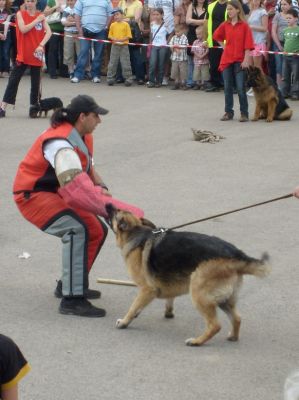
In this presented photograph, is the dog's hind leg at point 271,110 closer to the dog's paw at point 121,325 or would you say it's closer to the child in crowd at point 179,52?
the child in crowd at point 179,52

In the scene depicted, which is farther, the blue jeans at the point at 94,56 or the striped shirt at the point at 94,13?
the blue jeans at the point at 94,56

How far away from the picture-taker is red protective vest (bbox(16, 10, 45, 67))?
15641mm

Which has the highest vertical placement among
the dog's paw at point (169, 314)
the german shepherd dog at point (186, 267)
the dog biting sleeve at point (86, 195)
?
the dog biting sleeve at point (86, 195)

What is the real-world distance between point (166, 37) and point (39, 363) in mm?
13726

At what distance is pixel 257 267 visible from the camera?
6148 millimetres

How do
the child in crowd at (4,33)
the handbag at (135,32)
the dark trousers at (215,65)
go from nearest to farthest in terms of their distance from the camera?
the dark trousers at (215,65) → the handbag at (135,32) → the child in crowd at (4,33)

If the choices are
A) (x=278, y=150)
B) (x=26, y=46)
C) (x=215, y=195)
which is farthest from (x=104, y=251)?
Result: (x=26, y=46)

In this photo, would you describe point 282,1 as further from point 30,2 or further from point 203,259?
point 203,259

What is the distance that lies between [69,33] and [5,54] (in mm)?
1537

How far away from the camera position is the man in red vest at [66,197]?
6.77m

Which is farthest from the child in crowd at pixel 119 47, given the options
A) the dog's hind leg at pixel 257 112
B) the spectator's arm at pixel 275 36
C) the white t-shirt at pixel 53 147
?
the white t-shirt at pixel 53 147

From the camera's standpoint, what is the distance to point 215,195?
10531mm

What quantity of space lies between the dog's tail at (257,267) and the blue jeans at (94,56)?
14.0 metres

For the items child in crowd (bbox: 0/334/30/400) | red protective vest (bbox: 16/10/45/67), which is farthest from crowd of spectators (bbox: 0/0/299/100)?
child in crowd (bbox: 0/334/30/400)
